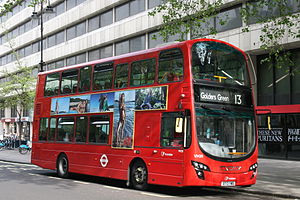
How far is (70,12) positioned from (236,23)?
Answer: 74.7ft

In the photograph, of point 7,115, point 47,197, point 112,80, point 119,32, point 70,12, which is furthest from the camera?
→ point 7,115

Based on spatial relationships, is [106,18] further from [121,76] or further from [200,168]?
[200,168]

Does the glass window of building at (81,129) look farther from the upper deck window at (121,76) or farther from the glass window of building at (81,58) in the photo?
the glass window of building at (81,58)

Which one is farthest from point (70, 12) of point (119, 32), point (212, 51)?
point (212, 51)

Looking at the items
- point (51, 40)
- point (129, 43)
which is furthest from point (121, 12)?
point (51, 40)

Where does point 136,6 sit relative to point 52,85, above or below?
above

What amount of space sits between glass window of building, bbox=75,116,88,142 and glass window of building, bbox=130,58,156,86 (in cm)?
291

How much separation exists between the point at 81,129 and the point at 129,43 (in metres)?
19.5

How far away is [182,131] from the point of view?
10789mm

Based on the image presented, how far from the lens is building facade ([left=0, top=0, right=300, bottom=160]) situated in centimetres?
2244

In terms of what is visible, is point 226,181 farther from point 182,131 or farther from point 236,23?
point 236,23

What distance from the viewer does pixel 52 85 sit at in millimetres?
16812

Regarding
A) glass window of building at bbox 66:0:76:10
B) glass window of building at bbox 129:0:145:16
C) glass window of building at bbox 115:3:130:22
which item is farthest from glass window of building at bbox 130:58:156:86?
glass window of building at bbox 66:0:76:10

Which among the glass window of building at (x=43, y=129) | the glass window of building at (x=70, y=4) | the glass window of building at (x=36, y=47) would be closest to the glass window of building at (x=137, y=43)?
the glass window of building at (x=70, y=4)
